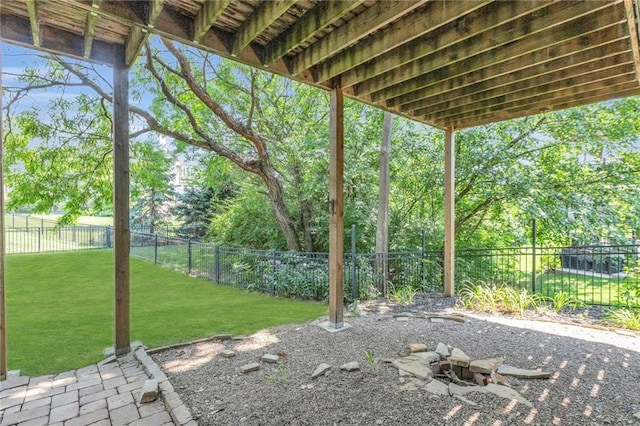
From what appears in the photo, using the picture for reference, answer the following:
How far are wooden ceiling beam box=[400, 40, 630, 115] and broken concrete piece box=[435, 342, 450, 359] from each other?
103 inches

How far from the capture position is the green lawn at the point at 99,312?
309cm

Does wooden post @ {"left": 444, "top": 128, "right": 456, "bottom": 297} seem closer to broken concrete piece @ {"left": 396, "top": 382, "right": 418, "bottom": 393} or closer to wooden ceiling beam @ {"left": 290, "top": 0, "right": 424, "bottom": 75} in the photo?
wooden ceiling beam @ {"left": 290, "top": 0, "right": 424, "bottom": 75}

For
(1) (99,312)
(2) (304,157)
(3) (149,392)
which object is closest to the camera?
(3) (149,392)

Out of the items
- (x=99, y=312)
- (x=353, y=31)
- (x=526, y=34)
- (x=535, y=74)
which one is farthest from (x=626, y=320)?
(x=99, y=312)

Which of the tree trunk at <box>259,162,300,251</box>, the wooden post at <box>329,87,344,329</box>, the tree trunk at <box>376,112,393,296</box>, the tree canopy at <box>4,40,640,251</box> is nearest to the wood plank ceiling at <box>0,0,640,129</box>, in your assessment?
the wooden post at <box>329,87,344,329</box>

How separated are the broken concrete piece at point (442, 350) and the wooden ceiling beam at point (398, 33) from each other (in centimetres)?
261

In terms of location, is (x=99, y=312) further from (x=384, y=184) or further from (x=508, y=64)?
(x=508, y=64)

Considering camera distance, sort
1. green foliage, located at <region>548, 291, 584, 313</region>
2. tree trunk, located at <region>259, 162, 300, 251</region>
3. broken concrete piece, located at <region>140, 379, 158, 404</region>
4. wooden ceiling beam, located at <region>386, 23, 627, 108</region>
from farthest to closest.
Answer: tree trunk, located at <region>259, 162, 300, 251</region> → green foliage, located at <region>548, 291, 584, 313</region> → wooden ceiling beam, located at <region>386, 23, 627, 108</region> → broken concrete piece, located at <region>140, 379, 158, 404</region>

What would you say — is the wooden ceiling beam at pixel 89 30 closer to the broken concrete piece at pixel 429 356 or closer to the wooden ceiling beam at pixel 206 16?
the wooden ceiling beam at pixel 206 16

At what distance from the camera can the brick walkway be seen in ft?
6.46

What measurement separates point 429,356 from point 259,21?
2.99m

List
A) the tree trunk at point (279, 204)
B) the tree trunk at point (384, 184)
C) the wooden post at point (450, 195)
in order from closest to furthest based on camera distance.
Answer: the wooden post at point (450, 195), the tree trunk at point (384, 184), the tree trunk at point (279, 204)

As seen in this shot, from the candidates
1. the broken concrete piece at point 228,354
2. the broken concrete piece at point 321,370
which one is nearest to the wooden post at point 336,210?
the broken concrete piece at point 321,370

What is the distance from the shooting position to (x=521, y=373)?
8.11 ft
